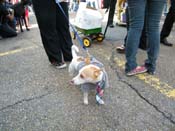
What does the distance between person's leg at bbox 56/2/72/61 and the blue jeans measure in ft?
2.49

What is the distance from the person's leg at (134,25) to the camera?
82.4 inches

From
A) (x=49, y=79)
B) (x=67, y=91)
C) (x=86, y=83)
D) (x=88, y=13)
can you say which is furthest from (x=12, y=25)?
(x=86, y=83)

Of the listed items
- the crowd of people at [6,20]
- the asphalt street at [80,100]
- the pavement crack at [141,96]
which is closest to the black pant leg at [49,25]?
the asphalt street at [80,100]

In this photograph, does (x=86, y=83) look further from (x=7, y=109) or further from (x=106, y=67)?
(x=106, y=67)

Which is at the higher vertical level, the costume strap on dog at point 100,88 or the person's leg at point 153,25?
the person's leg at point 153,25

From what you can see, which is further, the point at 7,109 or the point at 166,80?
the point at 166,80

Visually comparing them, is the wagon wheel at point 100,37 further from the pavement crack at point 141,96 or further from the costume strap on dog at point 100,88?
the costume strap on dog at point 100,88

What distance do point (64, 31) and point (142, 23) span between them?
0.92m

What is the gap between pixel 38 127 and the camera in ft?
5.29

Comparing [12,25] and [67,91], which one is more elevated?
[12,25]

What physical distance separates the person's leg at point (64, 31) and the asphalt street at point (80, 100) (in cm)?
26

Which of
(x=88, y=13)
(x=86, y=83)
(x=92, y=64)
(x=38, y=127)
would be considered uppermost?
(x=88, y=13)

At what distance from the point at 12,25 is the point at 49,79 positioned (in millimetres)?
2681

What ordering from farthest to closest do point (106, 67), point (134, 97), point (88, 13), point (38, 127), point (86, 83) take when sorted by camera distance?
point (88, 13) → point (106, 67) → point (134, 97) → point (86, 83) → point (38, 127)
